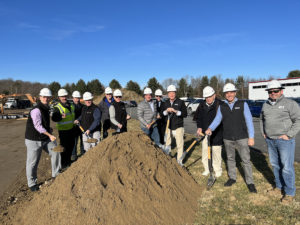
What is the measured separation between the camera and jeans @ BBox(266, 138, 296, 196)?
143 inches

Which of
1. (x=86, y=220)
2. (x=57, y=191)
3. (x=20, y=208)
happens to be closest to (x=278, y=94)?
(x=86, y=220)

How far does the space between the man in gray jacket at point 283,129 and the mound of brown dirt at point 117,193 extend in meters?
1.70

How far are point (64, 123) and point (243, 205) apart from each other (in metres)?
→ 4.53

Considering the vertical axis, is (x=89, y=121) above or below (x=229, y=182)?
above

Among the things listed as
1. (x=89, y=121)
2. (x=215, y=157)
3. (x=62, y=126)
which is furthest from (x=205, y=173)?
(x=62, y=126)

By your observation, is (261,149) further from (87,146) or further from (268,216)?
(87,146)

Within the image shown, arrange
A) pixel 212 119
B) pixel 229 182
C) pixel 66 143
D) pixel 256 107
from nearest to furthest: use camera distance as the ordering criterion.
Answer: pixel 229 182
pixel 212 119
pixel 66 143
pixel 256 107

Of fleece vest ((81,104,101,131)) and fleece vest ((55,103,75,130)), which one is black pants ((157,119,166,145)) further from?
fleece vest ((55,103,75,130))

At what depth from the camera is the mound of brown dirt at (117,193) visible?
2.87 metres

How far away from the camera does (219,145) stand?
4762 millimetres

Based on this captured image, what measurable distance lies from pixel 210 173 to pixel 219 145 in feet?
2.28

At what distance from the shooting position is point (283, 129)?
143 inches

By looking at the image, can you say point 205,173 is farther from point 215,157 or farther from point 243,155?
point 243,155

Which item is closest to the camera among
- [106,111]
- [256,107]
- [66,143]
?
[66,143]
